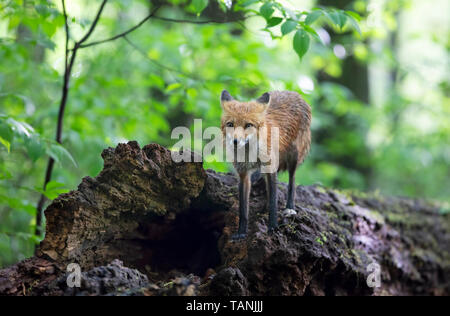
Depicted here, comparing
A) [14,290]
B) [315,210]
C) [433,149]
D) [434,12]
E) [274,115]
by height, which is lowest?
[14,290]

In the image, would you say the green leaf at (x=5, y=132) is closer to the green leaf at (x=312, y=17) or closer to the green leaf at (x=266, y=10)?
the green leaf at (x=266, y=10)

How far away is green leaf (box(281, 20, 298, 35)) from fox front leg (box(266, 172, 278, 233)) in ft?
Answer: 4.76

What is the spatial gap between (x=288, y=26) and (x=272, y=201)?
1761 millimetres

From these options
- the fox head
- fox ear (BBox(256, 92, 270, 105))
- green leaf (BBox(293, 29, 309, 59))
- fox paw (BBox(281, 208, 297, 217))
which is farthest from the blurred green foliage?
fox paw (BBox(281, 208, 297, 217))

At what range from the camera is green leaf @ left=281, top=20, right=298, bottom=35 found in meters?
3.51

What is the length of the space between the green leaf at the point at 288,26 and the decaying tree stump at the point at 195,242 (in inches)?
63.1

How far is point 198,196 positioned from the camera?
432 cm

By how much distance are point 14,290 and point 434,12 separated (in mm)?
26478

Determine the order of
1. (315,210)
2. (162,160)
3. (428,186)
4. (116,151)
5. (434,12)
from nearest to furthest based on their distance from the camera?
(116,151) → (162,160) → (315,210) → (428,186) → (434,12)

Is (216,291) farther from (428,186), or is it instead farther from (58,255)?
(428,186)

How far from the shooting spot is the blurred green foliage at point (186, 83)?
14.5 ft

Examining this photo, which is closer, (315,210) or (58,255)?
(58,255)

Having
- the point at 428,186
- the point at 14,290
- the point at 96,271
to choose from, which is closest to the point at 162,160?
the point at 96,271

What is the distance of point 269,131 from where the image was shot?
13.1 ft
